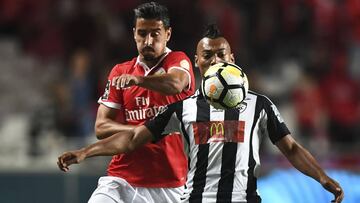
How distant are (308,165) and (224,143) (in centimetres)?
53

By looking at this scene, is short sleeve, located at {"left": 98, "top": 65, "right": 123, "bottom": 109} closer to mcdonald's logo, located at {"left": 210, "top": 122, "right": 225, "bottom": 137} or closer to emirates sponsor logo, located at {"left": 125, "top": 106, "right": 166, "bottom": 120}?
emirates sponsor logo, located at {"left": 125, "top": 106, "right": 166, "bottom": 120}

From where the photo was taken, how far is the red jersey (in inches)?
225

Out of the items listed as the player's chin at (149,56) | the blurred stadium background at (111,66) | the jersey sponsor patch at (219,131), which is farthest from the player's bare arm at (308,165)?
the blurred stadium background at (111,66)

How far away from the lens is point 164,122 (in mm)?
5062

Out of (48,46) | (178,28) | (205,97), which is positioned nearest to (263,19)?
(178,28)

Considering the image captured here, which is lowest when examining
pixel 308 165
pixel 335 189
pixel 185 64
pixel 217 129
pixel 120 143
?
pixel 335 189

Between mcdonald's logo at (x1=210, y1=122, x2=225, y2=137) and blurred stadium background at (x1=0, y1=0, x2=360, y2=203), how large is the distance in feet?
15.8

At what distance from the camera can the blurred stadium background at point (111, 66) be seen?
9820 mm

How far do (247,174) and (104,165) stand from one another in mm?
5056

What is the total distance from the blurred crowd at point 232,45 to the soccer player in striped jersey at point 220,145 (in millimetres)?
5360

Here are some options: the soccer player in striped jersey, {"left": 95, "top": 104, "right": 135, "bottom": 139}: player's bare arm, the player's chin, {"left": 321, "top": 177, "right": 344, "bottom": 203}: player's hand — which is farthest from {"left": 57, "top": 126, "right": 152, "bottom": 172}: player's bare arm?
{"left": 321, "top": 177, "right": 344, "bottom": 203}: player's hand

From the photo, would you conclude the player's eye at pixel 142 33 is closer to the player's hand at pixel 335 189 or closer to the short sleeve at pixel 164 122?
the short sleeve at pixel 164 122

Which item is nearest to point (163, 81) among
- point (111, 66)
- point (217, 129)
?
point (217, 129)

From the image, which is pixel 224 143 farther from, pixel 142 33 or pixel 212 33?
pixel 142 33
